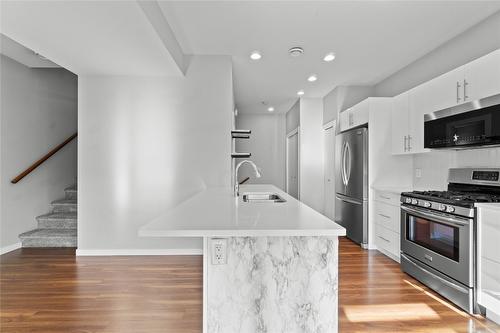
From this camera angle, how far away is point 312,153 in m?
6.16

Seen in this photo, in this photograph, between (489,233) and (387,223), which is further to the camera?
(387,223)

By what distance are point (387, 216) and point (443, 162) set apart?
0.89 metres

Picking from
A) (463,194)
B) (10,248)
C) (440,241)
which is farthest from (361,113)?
(10,248)

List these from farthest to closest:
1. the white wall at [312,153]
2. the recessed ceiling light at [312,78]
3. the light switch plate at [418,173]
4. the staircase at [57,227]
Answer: the white wall at [312,153] < the recessed ceiling light at [312,78] < the staircase at [57,227] < the light switch plate at [418,173]

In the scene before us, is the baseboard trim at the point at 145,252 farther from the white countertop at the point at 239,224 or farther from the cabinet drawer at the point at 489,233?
the cabinet drawer at the point at 489,233

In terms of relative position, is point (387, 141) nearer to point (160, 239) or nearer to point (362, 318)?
point (362, 318)

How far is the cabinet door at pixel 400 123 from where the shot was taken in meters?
3.66

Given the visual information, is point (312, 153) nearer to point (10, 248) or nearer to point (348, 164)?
point (348, 164)

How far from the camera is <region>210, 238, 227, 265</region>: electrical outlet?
150 cm

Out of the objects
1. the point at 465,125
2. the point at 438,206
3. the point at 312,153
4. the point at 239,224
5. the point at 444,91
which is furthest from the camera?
the point at 312,153

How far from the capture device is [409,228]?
3.01 metres

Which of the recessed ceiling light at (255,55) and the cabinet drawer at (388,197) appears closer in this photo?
the cabinet drawer at (388,197)

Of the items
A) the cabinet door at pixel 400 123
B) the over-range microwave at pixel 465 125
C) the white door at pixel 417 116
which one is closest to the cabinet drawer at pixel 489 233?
the over-range microwave at pixel 465 125

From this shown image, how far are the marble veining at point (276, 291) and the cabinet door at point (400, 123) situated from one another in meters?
2.74
